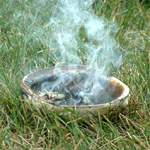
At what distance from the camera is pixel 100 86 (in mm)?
2531

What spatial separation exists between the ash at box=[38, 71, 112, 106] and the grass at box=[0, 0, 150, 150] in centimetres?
17

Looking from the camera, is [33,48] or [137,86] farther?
[33,48]

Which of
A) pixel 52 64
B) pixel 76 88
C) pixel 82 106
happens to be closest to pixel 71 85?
pixel 76 88

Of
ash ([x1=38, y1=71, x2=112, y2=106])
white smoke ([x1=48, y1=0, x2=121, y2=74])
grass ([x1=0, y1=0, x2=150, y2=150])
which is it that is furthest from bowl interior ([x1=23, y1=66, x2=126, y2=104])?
white smoke ([x1=48, y1=0, x2=121, y2=74])

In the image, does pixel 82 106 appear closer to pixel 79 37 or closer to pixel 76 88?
pixel 76 88

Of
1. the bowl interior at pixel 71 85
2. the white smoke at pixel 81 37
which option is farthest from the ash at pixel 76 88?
the white smoke at pixel 81 37

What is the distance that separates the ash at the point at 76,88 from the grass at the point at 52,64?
0.57 feet

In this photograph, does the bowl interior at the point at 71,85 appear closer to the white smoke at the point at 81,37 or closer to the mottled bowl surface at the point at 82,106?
the mottled bowl surface at the point at 82,106

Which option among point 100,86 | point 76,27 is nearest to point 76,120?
point 100,86

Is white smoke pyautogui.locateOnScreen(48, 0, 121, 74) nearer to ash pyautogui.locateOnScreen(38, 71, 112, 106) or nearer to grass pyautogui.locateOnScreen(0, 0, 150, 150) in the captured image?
grass pyautogui.locateOnScreen(0, 0, 150, 150)

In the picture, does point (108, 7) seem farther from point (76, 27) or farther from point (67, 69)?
point (67, 69)

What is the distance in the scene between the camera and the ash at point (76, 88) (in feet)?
8.00

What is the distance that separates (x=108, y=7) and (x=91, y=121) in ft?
6.54

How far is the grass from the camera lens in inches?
83.4
